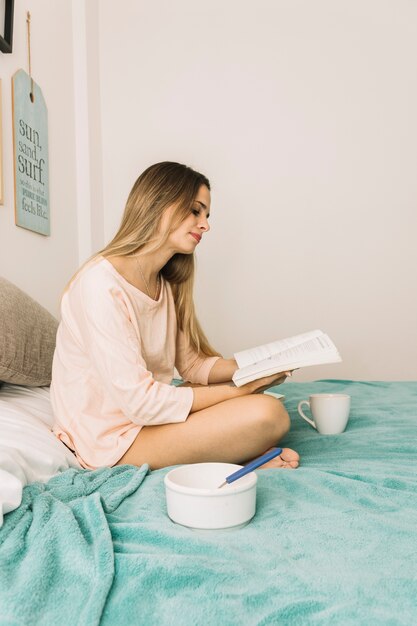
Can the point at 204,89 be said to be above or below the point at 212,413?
above

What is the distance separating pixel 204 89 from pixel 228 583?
237cm

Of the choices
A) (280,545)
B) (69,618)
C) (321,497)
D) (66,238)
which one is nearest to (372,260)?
(66,238)

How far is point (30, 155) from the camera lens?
1.76 metres

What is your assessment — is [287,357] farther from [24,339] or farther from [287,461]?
[24,339]

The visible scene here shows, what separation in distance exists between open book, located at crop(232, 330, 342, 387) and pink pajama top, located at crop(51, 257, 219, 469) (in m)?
0.14

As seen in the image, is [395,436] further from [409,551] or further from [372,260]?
[372,260]

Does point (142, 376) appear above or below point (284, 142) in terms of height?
below

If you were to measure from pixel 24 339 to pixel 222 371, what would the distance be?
0.57 m

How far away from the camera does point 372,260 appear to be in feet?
8.45

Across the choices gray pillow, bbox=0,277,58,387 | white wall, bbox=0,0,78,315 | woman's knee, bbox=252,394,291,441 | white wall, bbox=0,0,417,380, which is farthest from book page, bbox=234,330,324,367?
white wall, bbox=0,0,417,380

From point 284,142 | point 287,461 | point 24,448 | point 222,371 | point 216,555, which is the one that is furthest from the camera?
point 284,142

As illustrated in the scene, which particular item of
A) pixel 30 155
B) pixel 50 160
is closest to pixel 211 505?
pixel 30 155

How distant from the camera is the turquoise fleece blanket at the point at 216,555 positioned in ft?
1.74

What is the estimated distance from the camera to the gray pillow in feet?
3.56
